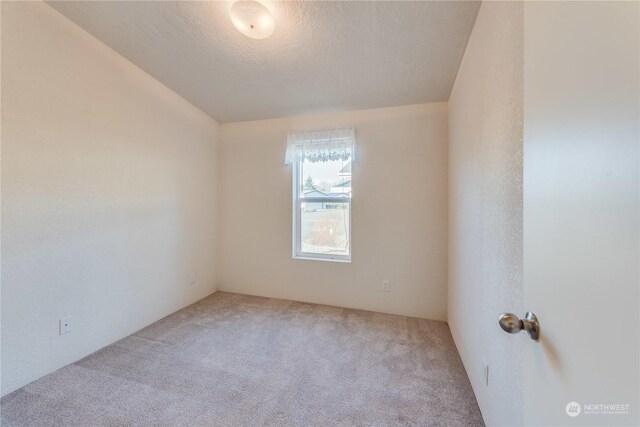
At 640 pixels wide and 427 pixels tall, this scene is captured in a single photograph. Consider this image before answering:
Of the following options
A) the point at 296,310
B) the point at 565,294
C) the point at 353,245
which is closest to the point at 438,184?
the point at 353,245

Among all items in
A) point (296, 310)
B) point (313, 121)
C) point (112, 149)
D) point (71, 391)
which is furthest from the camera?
point (313, 121)

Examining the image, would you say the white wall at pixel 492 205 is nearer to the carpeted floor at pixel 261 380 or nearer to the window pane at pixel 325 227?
the carpeted floor at pixel 261 380

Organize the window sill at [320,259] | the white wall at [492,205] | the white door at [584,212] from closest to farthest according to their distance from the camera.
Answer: the white door at [584,212]
the white wall at [492,205]
the window sill at [320,259]

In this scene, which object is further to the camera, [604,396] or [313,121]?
[313,121]

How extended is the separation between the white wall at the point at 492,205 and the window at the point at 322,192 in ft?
3.99

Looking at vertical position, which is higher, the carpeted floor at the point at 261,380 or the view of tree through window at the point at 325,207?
the view of tree through window at the point at 325,207

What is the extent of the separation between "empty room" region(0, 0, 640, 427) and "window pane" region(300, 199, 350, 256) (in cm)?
2

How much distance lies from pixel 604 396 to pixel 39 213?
261 cm

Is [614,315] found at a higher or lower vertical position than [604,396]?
higher

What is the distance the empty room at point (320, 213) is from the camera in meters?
0.47

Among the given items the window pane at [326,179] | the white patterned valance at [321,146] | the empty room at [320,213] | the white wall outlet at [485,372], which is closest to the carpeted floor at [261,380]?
the empty room at [320,213]

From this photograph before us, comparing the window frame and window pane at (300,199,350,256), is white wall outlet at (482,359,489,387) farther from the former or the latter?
the window frame

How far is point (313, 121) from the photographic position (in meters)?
2.97

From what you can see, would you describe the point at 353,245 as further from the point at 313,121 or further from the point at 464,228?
the point at 313,121
